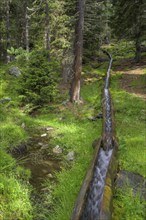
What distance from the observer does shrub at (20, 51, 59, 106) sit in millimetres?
13148

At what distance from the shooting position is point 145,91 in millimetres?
15867

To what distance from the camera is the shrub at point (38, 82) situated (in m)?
13.1

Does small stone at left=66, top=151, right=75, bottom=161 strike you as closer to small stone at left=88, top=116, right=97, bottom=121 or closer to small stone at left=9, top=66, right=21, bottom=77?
small stone at left=88, top=116, right=97, bottom=121

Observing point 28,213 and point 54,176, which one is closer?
point 28,213

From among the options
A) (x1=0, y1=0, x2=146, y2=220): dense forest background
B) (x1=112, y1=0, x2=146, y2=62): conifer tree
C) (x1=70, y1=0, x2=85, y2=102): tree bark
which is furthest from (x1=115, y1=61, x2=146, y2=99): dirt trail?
(x1=70, y1=0, x2=85, y2=102): tree bark

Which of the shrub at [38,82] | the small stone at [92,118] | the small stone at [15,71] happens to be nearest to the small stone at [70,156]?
the small stone at [92,118]

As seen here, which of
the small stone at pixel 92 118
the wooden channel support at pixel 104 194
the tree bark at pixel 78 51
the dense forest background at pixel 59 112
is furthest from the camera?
the tree bark at pixel 78 51

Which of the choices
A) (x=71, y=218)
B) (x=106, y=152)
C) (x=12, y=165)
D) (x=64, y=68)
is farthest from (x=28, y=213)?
(x=64, y=68)

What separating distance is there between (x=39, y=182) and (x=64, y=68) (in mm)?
14001

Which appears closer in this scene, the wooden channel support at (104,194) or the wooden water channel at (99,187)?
the wooden channel support at (104,194)

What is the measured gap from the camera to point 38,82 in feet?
43.7

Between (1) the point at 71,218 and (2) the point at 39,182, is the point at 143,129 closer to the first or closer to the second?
(2) the point at 39,182

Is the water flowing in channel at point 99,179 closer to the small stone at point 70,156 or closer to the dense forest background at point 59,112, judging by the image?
the dense forest background at point 59,112

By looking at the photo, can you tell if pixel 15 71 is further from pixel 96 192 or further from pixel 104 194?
pixel 104 194
